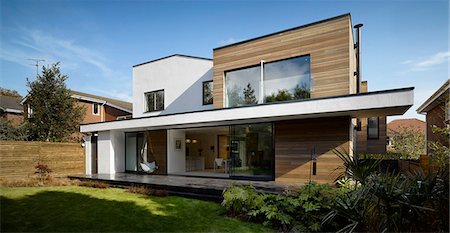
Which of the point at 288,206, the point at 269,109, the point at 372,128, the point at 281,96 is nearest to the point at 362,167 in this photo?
the point at 288,206

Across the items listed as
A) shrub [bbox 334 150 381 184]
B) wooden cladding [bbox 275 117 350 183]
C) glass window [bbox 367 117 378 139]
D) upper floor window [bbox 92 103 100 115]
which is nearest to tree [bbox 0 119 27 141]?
upper floor window [bbox 92 103 100 115]

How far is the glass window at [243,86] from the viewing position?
37.9 feet

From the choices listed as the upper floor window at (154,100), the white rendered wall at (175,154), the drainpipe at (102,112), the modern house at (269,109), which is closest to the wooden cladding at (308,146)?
the modern house at (269,109)

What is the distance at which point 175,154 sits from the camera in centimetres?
1453

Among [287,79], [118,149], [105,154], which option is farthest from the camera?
[118,149]

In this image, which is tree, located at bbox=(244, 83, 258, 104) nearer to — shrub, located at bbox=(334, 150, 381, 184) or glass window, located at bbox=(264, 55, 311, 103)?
glass window, located at bbox=(264, 55, 311, 103)

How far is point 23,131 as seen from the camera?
17.0 meters

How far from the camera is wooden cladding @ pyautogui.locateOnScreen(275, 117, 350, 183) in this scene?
9.43m

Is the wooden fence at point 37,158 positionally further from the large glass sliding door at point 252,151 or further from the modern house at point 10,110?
the modern house at point 10,110

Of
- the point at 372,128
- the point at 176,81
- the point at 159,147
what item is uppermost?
the point at 176,81

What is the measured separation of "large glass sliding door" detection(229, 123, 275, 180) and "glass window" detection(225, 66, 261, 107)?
1223 millimetres

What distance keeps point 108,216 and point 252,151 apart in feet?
20.7

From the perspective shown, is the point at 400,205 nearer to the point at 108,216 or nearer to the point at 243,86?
the point at 108,216

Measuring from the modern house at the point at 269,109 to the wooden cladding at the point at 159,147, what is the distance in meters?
0.05
